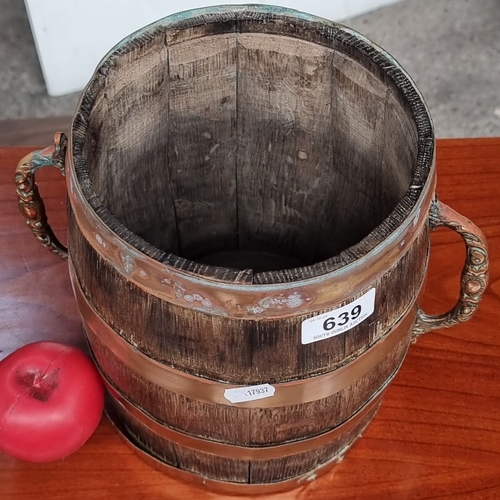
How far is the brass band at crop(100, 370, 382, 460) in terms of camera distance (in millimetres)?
617

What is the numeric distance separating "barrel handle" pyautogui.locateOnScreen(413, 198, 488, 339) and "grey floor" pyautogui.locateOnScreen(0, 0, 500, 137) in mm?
958

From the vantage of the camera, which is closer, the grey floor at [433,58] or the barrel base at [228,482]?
the barrel base at [228,482]

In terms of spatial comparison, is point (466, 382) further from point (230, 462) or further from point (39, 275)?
point (39, 275)

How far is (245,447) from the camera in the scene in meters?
0.61

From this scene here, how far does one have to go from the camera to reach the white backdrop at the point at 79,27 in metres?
1.43

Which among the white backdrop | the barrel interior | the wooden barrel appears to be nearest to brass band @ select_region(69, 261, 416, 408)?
the wooden barrel

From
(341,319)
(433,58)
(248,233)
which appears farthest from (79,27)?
(341,319)

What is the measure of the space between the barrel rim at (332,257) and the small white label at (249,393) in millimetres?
91

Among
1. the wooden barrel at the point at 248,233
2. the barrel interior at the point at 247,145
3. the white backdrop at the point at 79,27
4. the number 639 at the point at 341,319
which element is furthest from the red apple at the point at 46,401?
the white backdrop at the point at 79,27

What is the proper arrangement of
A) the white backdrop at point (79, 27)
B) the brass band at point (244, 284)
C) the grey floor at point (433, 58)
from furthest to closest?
the grey floor at point (433, 58)
the white backdrop at point (79, 27)
the brass band at point (244, 284)

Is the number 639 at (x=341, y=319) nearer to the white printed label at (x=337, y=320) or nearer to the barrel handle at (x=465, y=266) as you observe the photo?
the white printed label at (x=337, y=320)

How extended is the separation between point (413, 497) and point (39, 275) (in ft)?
1.40

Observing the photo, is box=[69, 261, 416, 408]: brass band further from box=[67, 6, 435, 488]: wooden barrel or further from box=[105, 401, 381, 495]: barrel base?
box=[105, 401, 381, 495]: barrel base

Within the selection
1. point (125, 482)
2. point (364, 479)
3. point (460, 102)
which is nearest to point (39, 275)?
point (125, 482)
